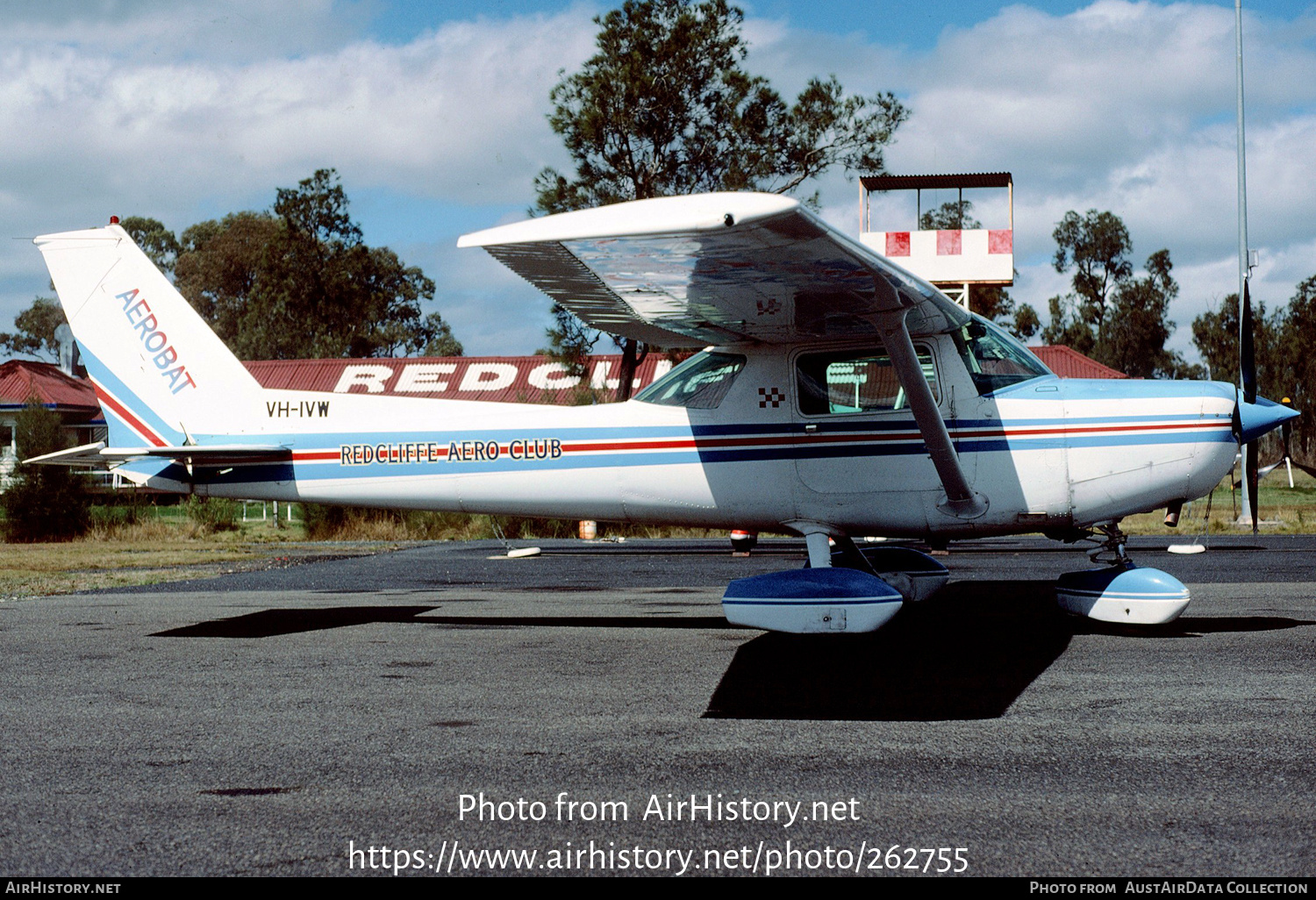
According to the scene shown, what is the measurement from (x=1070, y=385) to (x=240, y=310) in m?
66.5

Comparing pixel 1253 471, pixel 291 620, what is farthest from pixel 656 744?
pixel 1253 471

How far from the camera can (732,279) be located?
6699mm

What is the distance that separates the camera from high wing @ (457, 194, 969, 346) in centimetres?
501

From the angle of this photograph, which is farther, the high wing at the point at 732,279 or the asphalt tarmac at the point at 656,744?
the high wing at the point at 732,279

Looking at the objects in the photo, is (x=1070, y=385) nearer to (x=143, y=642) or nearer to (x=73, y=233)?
(x=143, y=642)

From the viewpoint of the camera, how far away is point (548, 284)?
22.4ft

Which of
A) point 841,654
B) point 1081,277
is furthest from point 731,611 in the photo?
point 1081,277

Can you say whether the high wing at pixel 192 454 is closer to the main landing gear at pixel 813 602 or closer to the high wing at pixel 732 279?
the high wing at pixel 732 279

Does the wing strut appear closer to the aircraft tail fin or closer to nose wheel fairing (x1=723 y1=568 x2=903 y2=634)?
nose wheel fairing (x1=723 y1=568 x2=903 y2=634)

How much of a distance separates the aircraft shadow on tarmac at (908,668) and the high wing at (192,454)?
4271mm

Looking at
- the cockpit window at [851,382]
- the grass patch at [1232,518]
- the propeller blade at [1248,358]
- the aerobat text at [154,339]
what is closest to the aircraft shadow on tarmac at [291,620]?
the aerobat text at [154,339]

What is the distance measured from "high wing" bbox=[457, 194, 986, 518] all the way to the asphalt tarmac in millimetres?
Result: 2007

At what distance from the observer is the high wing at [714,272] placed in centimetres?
501

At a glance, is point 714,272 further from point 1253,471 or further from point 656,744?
point 1253,471
